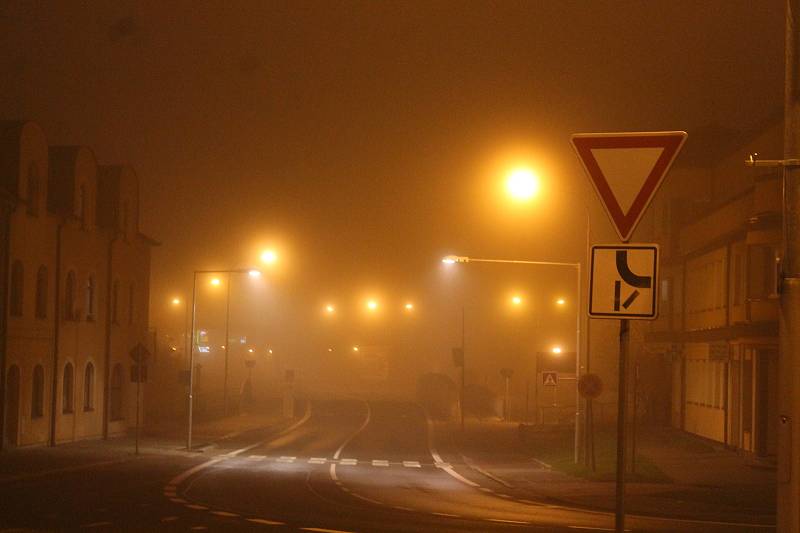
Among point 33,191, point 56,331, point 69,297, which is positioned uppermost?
point 33,191

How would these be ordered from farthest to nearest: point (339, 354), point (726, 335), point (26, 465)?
point (339, 354) < point (726, 335) < point (26, 465)

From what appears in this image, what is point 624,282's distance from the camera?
6984 mm

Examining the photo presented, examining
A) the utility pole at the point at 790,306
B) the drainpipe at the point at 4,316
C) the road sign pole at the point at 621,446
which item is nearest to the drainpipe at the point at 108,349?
the drainpipe at the point at 4,316

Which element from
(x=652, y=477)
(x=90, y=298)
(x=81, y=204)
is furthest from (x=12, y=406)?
(x=652, y=477)

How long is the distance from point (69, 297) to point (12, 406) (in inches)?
241

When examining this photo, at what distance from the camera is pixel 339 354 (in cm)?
12200

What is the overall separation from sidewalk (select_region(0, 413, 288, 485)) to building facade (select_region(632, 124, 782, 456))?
1631cm

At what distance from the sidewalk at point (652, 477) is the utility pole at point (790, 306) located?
1517 cm

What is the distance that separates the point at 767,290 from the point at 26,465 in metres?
23.4

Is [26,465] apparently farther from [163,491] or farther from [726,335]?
[726,335]

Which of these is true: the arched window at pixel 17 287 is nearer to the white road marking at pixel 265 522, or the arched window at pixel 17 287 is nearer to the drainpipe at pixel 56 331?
the drainpipe at pixel 56 331

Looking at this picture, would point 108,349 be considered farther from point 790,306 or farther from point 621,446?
point 790,306

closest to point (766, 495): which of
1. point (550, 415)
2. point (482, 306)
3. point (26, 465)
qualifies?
point (26, 465)

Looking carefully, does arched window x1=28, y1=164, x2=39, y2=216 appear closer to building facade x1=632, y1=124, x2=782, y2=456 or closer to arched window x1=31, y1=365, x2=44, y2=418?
arched window x1=31, y1=365, x2=44, y2=418
